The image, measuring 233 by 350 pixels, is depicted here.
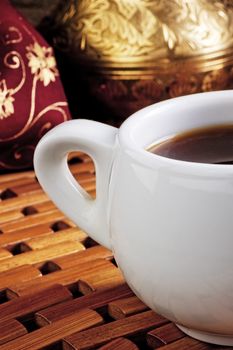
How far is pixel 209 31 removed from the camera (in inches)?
35.4

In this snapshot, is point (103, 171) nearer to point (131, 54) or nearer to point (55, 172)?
point (55, 172)

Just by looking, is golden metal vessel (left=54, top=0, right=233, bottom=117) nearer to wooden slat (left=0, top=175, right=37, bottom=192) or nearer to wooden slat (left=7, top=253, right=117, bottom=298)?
wooden slat (left=0, top=175, right=37, bottom=192)

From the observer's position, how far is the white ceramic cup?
19.0 inches

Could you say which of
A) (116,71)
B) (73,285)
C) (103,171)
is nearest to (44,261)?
Result: (73,285)

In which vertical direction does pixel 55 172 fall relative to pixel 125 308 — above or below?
above

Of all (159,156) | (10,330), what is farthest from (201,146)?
(10,330)

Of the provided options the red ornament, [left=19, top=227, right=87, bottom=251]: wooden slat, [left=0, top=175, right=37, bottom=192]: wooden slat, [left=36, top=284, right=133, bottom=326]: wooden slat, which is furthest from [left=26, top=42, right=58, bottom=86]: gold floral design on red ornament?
[left=36, top=284, right=133, bottom=326]: wooden slat

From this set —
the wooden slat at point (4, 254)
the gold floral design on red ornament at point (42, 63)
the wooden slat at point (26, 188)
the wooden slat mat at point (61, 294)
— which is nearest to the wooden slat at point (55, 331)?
the wooden slat mat at point (61, 294)

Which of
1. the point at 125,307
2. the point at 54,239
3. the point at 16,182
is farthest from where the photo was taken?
the point at 16,182

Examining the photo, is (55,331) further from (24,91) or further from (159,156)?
(24,91)

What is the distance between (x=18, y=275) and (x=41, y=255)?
0.12 ft

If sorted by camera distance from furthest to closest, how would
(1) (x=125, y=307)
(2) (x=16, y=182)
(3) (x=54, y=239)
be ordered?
1. (2) (x=16, y=182)
2. (3) (x=54, y=239)
3. (1) (x=125, y=307)

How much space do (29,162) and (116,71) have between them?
0.13m

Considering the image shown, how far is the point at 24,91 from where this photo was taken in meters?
0.87
